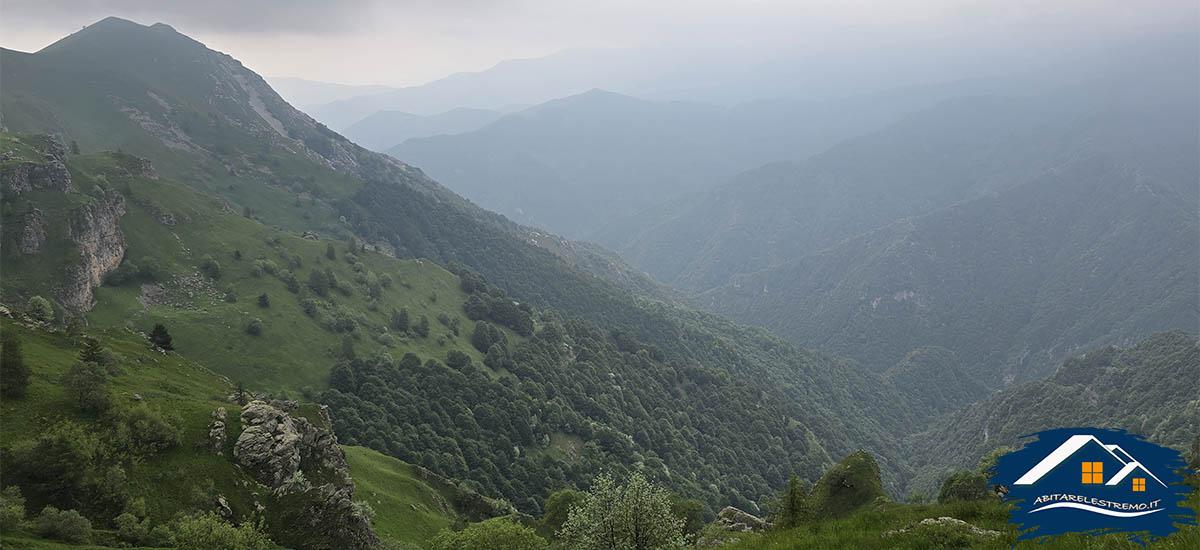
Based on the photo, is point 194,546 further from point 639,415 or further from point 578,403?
point 639,415

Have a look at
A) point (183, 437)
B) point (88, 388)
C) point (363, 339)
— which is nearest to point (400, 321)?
point (363, 339)

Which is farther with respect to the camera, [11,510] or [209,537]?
[209,537]

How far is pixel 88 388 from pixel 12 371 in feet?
17.5

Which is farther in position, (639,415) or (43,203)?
(639,415)

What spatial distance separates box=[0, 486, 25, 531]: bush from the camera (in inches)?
1405

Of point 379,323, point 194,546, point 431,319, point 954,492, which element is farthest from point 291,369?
point 954,492

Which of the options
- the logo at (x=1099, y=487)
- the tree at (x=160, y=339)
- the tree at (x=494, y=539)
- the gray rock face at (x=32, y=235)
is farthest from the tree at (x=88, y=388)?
the gray rock face at (x=32, y=235)

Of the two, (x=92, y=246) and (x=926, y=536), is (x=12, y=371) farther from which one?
(x=92, y=246)

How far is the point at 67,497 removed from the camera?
42250 mm

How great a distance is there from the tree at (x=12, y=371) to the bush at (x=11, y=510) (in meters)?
12.8

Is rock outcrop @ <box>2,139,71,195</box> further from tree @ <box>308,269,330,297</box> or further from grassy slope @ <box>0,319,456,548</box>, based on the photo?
grassy slope @ <box>0,319,456,548</box>

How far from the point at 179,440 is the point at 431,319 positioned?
408 ft

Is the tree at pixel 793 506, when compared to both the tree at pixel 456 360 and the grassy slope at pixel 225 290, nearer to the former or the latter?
the grassy slope at pixel 225 290

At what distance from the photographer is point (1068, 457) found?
1378 centimetres
